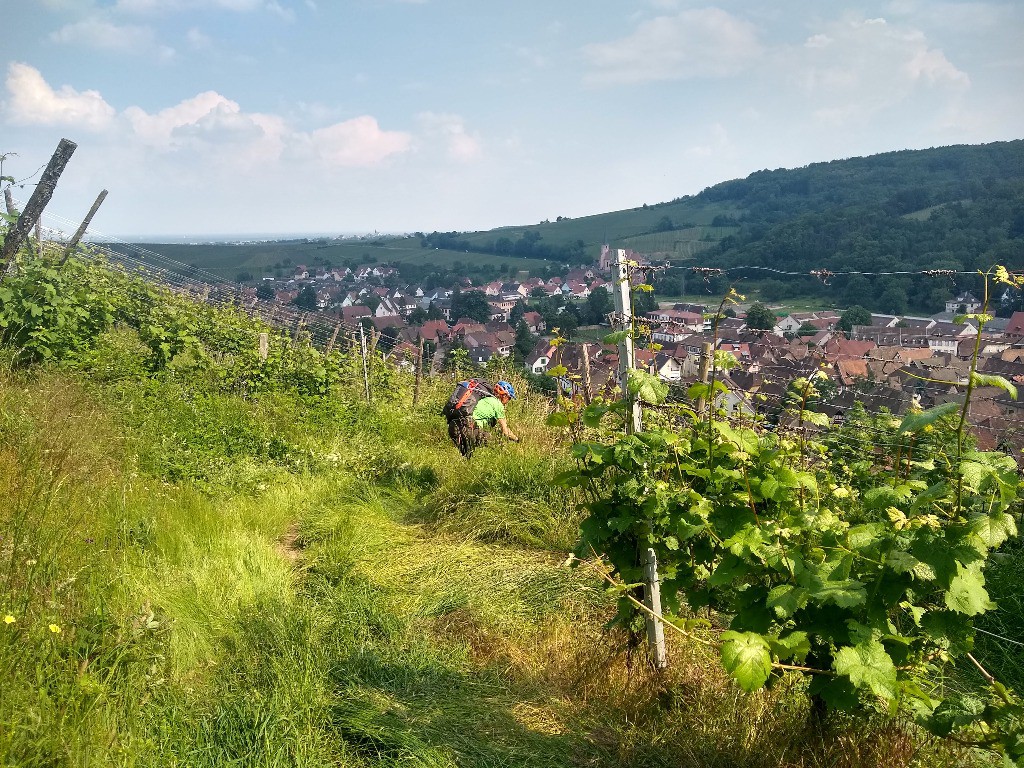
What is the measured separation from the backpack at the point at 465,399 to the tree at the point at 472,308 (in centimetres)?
3629

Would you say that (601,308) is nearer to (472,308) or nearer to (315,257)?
(472,308)

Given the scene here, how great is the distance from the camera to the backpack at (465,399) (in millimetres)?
7297

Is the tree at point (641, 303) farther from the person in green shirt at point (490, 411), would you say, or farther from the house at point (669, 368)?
the person in green shirt at point (490, 411)

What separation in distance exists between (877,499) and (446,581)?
10.2ft

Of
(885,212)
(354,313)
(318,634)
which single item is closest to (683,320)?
(318,634)

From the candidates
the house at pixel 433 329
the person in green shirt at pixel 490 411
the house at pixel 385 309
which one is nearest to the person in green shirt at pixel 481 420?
the person in green shirt at pixel 490 411

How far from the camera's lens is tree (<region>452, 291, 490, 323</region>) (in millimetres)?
44919

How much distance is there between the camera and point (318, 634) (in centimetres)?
353

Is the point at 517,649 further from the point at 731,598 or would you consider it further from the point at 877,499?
the point at 877,499

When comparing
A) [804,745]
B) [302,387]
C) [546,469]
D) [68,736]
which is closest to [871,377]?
[546,469]

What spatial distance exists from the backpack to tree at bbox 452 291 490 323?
36.3 meters

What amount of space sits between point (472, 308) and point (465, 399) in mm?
39552

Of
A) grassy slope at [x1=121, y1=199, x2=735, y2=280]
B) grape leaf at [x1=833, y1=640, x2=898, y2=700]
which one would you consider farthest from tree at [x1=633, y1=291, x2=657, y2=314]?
grassy slope at [x1=121, y1=199, x2=735, y2=280]

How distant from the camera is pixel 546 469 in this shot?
19.8 feet
